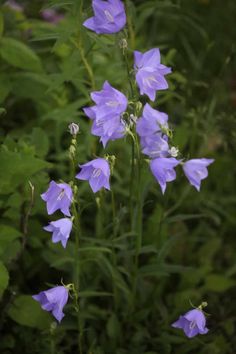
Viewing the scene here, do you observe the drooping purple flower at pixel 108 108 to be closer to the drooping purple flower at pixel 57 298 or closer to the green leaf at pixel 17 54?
the drooping purple flower at pixel 57 298

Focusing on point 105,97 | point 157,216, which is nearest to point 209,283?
point 157,216

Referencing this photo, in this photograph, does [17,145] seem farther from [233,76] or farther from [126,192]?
[233,76]

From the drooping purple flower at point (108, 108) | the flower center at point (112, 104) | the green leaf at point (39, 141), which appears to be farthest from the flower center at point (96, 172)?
the green leaf at point (39, 141)

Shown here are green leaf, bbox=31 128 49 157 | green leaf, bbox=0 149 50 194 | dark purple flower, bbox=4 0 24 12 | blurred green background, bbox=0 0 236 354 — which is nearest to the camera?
green leaf, bbox=0 149 50 194

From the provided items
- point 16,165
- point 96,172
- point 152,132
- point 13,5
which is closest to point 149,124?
point 152,132

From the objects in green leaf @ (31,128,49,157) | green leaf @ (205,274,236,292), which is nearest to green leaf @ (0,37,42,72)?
green leaf @ (31,128,49,157)

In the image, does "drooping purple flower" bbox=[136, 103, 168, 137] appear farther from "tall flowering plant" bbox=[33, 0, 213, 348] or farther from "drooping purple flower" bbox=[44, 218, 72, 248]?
"drooping purple flower" bbox=[44, 218, 72, 248]
